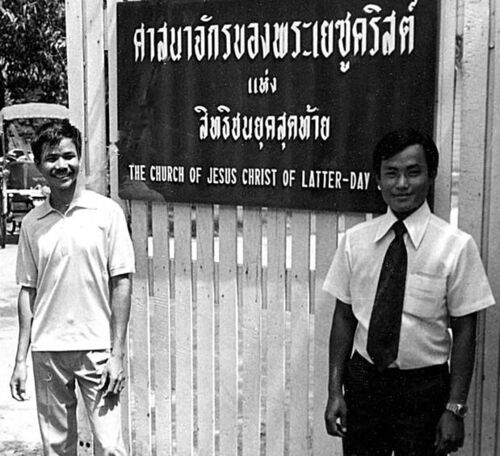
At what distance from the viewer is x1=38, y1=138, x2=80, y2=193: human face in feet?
11.2

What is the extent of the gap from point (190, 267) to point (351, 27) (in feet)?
4.58

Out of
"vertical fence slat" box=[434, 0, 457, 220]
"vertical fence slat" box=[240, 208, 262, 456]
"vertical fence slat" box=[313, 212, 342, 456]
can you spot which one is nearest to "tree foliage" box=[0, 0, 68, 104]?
"vertical fence slat" box=[240, 208, 262, 456]

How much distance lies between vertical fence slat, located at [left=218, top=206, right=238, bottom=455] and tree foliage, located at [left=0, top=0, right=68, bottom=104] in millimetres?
13176

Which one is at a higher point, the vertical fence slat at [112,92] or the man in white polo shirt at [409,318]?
the vertical fence slat at [112,92]

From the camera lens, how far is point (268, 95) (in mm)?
3686

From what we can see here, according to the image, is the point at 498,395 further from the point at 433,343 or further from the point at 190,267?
the point at 190,267

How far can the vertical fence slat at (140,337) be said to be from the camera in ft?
13.5

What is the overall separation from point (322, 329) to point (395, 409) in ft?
2.86

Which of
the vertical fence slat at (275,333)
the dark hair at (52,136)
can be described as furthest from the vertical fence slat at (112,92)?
the vertical fence slat at (275,333)

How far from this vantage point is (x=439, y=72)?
3.31 meters

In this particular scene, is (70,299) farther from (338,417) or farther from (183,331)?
(338,417)

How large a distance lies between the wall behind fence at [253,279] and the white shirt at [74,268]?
22.9 inches

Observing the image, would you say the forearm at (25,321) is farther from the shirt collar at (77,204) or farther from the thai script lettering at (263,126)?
the thai script lettering at (263,126)

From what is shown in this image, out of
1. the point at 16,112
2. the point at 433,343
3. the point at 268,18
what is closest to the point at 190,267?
the point at 268,18
